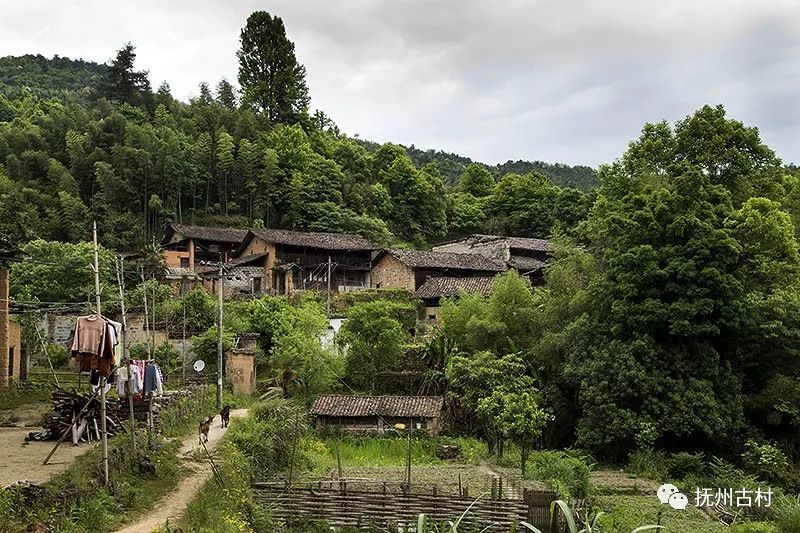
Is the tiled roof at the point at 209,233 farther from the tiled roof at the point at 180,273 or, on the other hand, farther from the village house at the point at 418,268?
the village house at the point at 418,268

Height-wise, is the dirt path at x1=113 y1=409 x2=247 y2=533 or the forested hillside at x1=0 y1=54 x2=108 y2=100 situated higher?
the forested hillside at x1=0 y1=54 x2=108 y2=100

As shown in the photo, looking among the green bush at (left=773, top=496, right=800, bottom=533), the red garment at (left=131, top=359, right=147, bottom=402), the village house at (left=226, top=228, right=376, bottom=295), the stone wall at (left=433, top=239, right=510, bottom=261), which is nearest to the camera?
the green bush at (left=773, top=496, right=800, bottom=533)

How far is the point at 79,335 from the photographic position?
11.0 meters

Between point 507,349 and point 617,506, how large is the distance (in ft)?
32.6

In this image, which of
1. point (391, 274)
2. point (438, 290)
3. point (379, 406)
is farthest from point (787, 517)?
point (391, 274)

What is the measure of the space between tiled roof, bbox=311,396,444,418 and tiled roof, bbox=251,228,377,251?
14.0 metres

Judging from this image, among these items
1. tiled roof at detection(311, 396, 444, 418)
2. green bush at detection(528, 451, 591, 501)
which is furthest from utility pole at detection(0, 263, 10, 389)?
green bush at detection(528, 451, 591, 501)

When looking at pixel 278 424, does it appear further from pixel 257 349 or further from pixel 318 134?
pixel 318 134

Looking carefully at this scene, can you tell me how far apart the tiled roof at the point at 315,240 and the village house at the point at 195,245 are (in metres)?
2.59

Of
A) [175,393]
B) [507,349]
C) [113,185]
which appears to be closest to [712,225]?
[507,349]

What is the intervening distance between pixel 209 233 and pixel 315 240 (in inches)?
230

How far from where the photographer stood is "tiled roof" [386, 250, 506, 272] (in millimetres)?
35281

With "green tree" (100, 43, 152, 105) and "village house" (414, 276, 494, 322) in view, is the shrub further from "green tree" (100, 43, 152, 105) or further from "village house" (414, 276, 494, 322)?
"green tree" (100, 43, 152, 105)

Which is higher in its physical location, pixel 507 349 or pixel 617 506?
pixel 507 349
